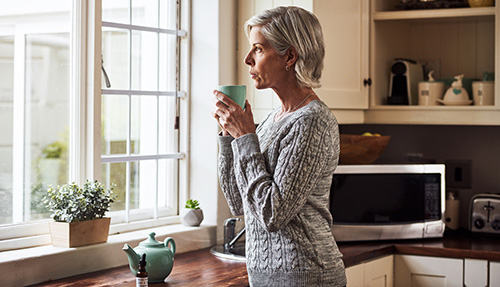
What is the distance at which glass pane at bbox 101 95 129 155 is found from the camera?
8.18 feet

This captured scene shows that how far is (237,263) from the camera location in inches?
93.4

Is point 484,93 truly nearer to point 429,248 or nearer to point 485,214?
point 485,214

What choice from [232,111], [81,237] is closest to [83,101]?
[81,237]

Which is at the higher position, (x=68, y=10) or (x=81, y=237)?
(x=68, y=10)

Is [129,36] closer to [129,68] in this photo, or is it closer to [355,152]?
[129,68]

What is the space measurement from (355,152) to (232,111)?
4.36ft

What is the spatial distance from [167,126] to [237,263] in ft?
2.30

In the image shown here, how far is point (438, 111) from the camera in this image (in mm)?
2961

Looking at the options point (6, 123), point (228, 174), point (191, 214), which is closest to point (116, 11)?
point (6, 123)

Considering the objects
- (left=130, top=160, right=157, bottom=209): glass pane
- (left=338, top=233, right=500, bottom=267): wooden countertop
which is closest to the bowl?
(left=338, top=233, right=500, bottom=267): wooden countertop

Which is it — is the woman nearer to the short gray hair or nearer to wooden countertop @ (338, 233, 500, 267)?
the short gray hair

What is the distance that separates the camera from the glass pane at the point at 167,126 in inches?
108

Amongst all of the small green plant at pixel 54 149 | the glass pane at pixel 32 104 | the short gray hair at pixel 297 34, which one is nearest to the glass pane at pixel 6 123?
the glass pane at pixel 32 104

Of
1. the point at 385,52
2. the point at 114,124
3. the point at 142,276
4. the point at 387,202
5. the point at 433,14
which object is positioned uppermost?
the point at 433,14
